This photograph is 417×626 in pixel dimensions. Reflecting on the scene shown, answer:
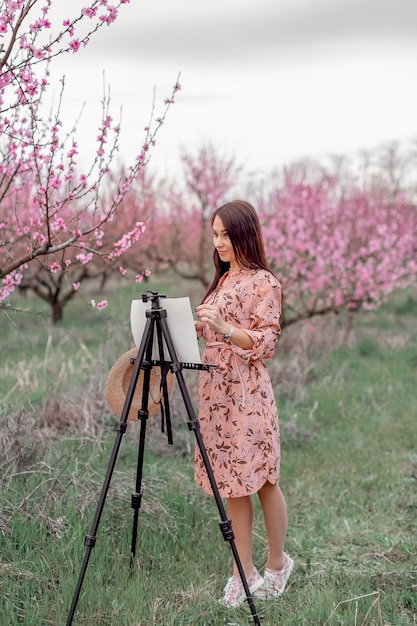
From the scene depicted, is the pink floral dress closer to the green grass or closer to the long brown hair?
the long brown hair

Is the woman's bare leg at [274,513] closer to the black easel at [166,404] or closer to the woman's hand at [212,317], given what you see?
the black easel at [166,404]

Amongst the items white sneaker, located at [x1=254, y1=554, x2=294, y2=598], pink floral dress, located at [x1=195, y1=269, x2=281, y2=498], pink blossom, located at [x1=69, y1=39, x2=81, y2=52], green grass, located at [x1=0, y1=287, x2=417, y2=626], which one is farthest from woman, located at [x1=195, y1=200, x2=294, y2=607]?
pink blossom, located at [x1=69, y1=39, x2=81, y2=52]

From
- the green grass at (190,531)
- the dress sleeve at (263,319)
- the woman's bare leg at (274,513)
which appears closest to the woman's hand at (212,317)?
the dress sleeve at (263,319)

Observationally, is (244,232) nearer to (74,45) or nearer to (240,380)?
(240,380)

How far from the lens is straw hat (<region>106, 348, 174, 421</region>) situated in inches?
143

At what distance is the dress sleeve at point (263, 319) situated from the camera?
3.30m

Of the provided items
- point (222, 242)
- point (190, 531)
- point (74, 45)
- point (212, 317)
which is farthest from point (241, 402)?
point (74, 45)

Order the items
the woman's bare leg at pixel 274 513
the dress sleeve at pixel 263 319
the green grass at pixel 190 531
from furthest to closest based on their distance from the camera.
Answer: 1. the woman's bare leg at pixel 274 513
2. the green grass at pixel 190 531
3. the dress sleeve at pixel 263 319

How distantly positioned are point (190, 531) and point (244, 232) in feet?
6.11

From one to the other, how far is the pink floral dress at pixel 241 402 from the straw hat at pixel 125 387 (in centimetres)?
28

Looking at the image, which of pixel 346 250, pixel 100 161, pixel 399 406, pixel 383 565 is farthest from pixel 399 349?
pixel 100 161

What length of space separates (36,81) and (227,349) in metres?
1.54

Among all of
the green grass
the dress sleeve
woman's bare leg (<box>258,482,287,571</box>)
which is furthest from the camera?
woman's bare leg (<box>258,482,287,571</box>)

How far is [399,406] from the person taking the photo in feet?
25.2
